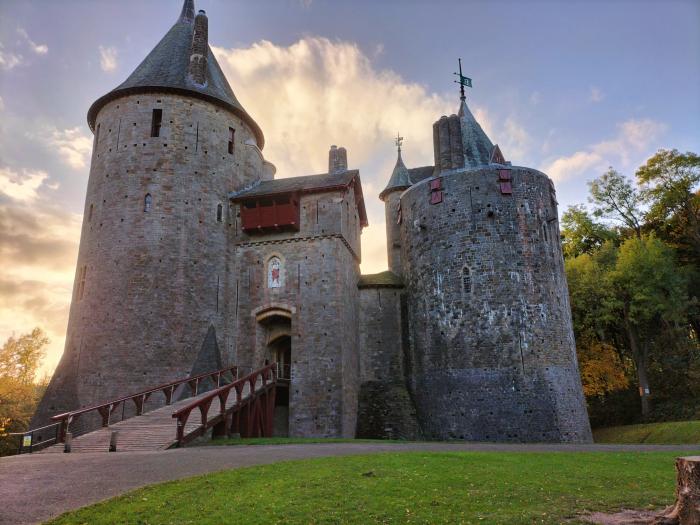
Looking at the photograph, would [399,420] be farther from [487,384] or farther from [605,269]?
[605,269]

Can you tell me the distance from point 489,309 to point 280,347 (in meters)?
11.1

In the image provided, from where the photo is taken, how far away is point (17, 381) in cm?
3531

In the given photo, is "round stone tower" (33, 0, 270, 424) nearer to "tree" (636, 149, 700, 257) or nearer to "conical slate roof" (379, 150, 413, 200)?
"conical slate roof" (379, 150, 413, 200)

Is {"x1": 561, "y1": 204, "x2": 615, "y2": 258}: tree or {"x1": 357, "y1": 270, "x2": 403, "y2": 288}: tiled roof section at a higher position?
{"x1": 561, "y1": 204, "x2": 615, "y2": 258}: tree

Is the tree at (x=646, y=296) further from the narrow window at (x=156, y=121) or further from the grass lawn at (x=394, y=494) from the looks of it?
the narrow window at (x=156, y=121)

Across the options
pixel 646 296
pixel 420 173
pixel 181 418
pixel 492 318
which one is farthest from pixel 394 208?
pixel 181 418

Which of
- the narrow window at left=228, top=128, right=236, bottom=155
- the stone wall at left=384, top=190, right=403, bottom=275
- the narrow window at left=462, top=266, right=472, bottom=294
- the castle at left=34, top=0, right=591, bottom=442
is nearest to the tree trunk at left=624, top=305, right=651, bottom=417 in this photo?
the castle at left=34, top=0, right=591, bottom=442

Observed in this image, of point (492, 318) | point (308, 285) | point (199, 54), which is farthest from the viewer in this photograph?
point (199, 54)

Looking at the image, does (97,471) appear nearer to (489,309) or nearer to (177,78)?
(489,309)

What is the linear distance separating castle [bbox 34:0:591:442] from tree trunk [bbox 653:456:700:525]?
55.1 ft

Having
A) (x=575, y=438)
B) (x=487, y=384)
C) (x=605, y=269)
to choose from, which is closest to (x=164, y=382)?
(x=487, y=384)

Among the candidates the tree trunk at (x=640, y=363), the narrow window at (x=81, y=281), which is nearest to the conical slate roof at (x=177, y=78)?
the narrow window at (x=81, y=281)

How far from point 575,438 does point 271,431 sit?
44.7 ft

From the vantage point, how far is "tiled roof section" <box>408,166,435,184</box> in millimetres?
36750
